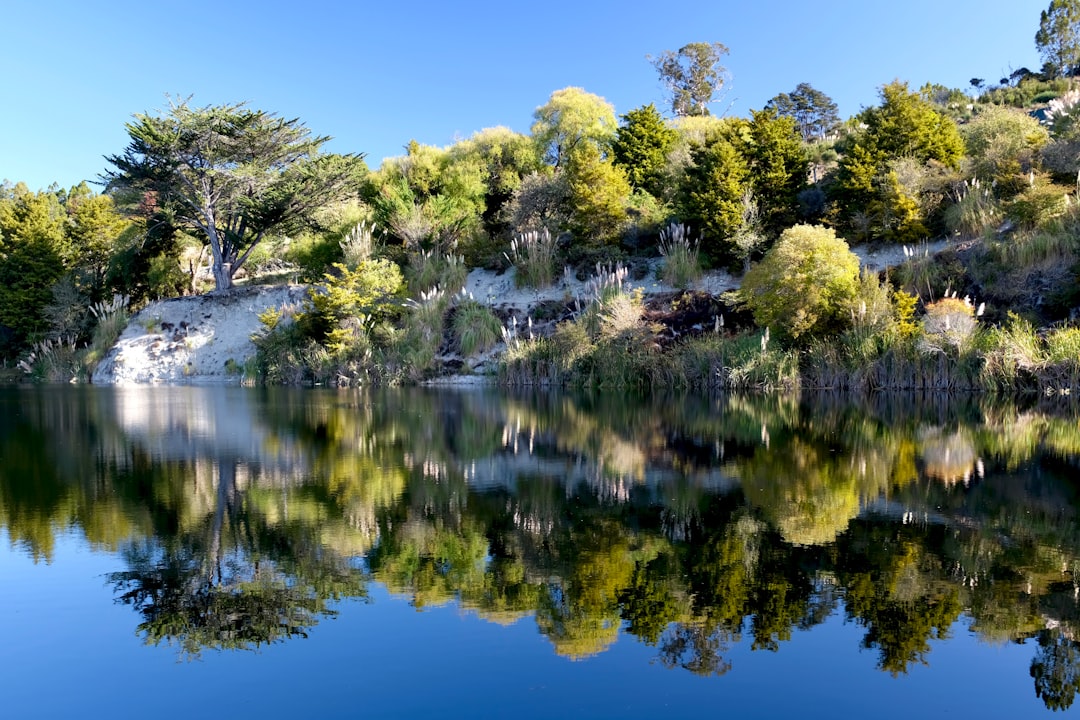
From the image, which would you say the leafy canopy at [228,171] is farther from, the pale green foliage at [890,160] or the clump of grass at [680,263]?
the pale green foliage at [890,160]

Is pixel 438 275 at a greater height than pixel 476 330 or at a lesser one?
greater

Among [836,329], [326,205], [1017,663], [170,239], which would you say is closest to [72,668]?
[1017,663]

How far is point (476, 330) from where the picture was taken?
30.8 meters

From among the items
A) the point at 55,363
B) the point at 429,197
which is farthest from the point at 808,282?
the point at 55,363

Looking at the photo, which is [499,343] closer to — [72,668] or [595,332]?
[595,332]

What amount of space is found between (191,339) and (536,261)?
57.2 feet

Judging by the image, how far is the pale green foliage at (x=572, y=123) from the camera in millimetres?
45656

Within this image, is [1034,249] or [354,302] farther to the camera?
[354,302]

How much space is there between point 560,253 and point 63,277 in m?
26.5

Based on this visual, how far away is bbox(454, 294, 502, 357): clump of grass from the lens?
30734mm

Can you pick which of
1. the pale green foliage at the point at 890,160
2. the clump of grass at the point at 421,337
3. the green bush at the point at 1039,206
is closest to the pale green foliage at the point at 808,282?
the pale green foliage at the point at 890,160

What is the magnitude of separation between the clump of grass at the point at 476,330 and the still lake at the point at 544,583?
62.5 feet

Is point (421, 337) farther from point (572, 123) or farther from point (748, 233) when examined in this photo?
point (572, 123)

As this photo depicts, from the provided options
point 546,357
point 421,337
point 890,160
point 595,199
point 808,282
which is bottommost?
point 546,357
